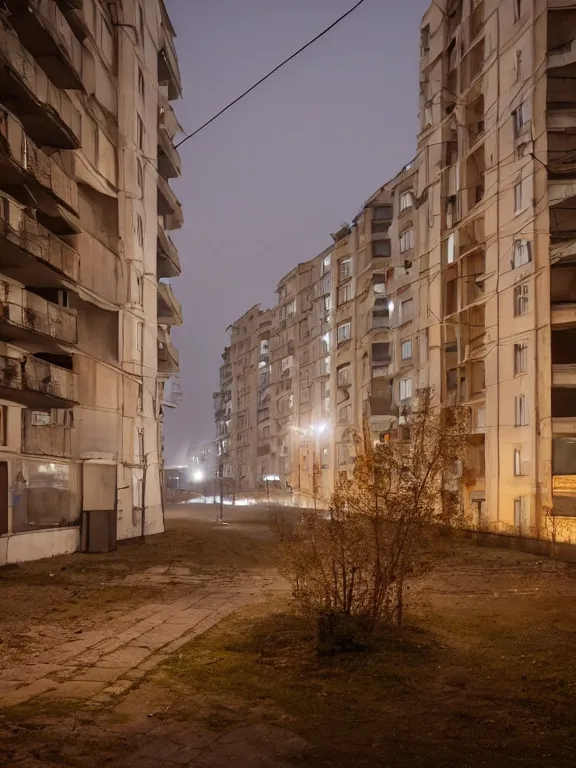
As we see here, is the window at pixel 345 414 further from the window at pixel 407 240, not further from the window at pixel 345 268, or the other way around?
the window at pixel 407 240

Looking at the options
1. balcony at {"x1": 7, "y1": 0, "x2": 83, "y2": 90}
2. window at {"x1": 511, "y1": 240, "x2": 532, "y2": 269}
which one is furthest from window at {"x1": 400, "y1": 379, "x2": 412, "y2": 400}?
balcony at {"x1": 7, "y1": 0, "x2": 83, "y2": 90}

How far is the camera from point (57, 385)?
2519 centimetres

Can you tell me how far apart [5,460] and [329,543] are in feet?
47.0

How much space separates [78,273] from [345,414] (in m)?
45.2

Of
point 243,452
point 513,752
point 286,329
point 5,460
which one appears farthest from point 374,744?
point 243,452

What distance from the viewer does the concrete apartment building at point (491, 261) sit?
116 ft

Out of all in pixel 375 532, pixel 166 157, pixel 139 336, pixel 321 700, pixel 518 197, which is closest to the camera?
pixel 321 700

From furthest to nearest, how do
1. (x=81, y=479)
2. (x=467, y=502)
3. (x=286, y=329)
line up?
(x=286, y=329) < (x=467, y=502) < (x=81, y=479)

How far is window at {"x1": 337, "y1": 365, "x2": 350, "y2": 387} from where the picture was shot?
70.9 metres

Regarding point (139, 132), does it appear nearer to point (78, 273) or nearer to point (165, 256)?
point (165, 256)

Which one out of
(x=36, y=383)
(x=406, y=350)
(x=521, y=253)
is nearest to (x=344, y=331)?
(x=406, y=350)

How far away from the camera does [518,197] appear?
1479 inches

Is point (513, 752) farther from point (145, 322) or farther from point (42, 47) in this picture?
point (145, 322)

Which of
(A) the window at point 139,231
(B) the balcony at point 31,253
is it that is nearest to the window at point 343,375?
(A) the window at point 139,231
